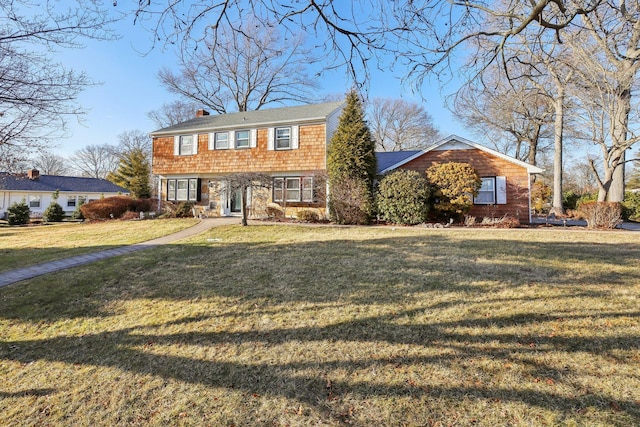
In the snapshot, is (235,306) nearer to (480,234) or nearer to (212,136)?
(480,234)

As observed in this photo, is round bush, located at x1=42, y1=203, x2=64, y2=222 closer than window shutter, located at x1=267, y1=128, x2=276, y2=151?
No

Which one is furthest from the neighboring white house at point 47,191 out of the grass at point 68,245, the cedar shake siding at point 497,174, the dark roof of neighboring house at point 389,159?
the cedar shake siding at point 497,174

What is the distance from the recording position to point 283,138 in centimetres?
1557

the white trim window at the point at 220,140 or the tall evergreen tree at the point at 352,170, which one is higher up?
the white trim window at the point at 220,140

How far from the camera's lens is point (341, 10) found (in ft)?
11.6

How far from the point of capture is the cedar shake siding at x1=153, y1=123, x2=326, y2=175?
1493 centimetres

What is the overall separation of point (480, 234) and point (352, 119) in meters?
7.19

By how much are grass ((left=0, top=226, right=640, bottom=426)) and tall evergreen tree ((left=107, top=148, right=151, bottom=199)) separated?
24487mm

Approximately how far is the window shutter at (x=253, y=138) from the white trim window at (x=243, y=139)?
103mm

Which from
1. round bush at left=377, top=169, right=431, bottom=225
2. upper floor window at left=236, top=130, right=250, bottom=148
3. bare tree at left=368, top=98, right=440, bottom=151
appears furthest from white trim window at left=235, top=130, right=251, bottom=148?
bare tree at left=368, top=98, right=440, bottom=151

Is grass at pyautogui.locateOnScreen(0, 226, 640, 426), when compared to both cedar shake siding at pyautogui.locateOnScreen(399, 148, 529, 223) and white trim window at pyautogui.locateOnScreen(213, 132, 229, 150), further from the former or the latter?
white trim window at pyautogui.locateOnScreen(213, 132, 229, 150)

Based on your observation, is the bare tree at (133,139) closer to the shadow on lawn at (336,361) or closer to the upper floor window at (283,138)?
the upper floor window at (283,138)

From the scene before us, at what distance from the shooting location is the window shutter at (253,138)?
Answer: 16062 mm

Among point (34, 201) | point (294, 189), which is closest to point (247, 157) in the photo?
point (294, 189)
